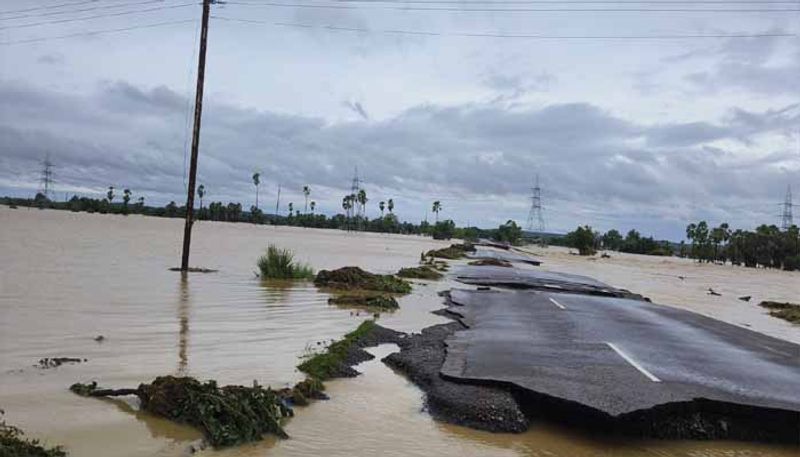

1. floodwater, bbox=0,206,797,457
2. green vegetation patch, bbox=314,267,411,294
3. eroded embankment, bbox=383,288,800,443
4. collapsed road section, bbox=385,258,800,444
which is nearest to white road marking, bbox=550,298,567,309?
collapsed road section, bbox=385,258,800,444

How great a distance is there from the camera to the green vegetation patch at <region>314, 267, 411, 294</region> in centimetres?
2350

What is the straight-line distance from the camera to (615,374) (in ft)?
31.9

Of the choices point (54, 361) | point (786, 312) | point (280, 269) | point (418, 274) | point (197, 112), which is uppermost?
point (197, 112)

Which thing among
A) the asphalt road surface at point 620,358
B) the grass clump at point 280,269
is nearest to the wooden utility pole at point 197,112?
the grass clump at point 280,269

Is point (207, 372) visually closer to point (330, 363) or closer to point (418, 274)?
point (330, 363)

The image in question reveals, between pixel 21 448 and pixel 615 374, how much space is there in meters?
7.39

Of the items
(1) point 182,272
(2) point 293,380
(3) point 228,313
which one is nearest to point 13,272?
(1) point 182,272

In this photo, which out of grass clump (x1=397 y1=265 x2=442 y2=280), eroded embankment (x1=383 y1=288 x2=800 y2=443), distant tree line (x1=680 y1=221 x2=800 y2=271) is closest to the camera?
eroded embankment (x1=383 y1=288 x2=800 y2=443)

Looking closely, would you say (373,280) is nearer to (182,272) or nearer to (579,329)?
(182,272)

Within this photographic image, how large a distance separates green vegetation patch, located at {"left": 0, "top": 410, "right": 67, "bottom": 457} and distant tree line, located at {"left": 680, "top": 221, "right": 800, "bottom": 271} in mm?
127269

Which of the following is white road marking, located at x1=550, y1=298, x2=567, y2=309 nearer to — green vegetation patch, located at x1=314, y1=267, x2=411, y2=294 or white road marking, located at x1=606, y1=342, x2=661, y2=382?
green vegetation patch, located at x1=314, y1=267, x2=411, y2=294

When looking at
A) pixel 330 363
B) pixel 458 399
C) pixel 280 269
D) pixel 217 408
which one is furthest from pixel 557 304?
pixel 217 408

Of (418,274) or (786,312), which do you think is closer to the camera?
(786,312)

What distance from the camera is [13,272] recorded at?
22469mm
